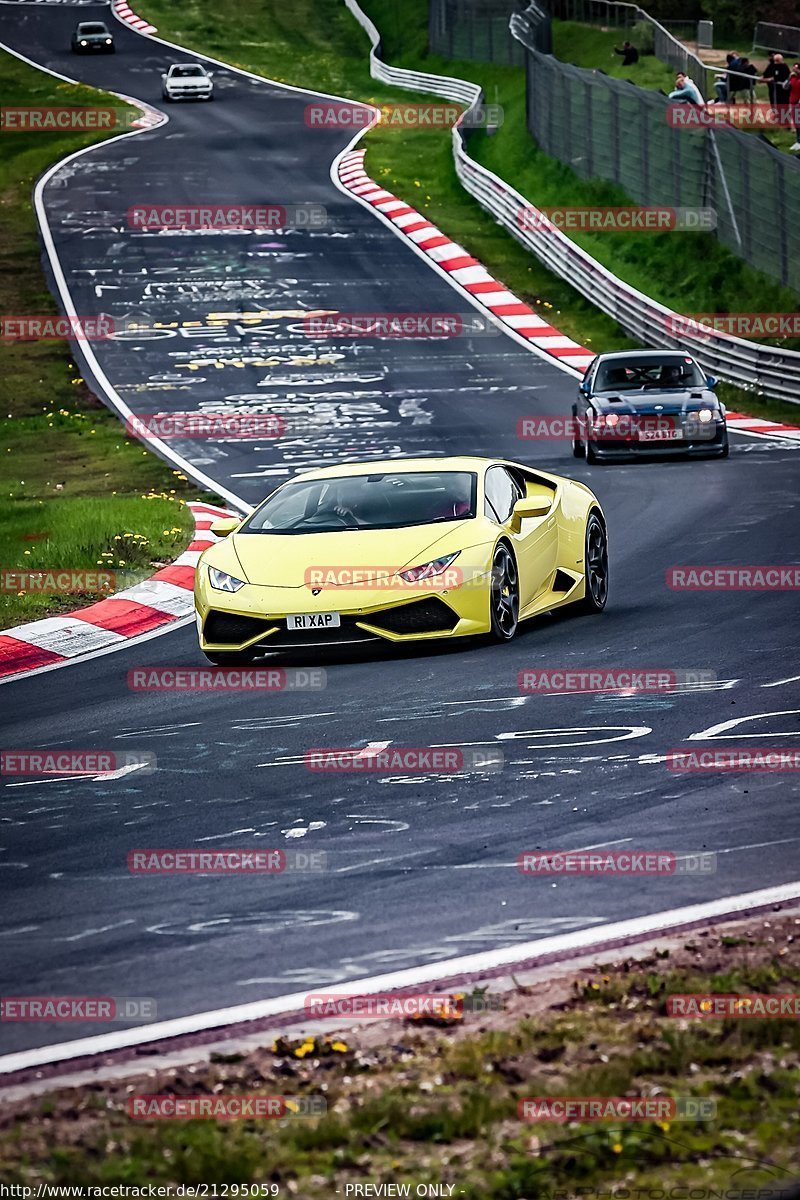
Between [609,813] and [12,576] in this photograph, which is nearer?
[609,813]

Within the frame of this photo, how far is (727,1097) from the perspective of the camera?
16.6 ft

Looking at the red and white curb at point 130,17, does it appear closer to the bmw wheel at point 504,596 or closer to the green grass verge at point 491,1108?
the bmw wheel at point 504,596

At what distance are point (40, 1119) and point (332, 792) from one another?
3821mm

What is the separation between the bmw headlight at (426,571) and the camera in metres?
12.1

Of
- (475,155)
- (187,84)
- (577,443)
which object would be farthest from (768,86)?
(187,84)

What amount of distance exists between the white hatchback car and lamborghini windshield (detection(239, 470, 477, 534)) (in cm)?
4694

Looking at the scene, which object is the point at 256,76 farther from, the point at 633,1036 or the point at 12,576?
the point at 633,1036

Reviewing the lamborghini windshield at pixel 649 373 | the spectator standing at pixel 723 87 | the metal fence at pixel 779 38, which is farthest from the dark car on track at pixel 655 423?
the metal fence at pixel 779 38

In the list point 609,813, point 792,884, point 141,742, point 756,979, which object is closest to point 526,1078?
point 756,979

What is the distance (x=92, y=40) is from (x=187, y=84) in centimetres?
1031

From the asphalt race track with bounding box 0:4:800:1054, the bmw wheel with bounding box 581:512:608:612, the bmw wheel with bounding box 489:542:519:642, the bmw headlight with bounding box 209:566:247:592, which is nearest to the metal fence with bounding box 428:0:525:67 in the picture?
the asphalt race track with bounding box 0:4:800:1054

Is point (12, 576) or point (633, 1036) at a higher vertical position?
point (633, 1036)

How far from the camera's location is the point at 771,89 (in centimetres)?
3488

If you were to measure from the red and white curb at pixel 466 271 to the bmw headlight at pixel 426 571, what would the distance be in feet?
60.1
